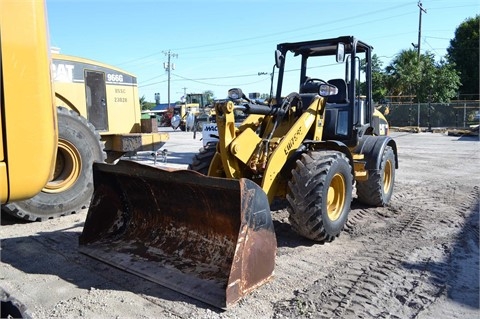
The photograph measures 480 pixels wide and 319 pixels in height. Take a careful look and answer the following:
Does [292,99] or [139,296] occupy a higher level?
[292,99]

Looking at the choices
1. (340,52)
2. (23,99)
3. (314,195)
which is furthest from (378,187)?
(23,99)

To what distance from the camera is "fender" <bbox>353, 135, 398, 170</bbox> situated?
650 cm

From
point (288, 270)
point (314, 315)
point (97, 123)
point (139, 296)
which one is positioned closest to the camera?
point (314, 315)

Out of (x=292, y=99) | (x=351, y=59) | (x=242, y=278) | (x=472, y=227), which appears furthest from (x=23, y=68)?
(x=472, y=227)

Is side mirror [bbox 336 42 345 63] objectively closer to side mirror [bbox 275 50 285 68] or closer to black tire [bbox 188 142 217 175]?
side mirror [bbox 275 50 285 68]

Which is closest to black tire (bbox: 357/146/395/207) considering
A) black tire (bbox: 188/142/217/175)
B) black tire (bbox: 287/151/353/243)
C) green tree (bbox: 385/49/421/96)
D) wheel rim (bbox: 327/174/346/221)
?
wheel rim (bbox: 327/174/346/221)

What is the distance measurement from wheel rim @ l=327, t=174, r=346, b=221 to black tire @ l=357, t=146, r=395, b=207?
134cm

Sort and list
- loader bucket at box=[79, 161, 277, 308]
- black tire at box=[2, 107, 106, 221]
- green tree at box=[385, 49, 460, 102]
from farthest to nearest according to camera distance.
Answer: green tree at box=[385, 49, 460, 102] < black tire at box=[2, 107, 106, 221] < loader bucket at box=[79, 161, 277, 308]

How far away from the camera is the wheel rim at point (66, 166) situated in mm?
6363

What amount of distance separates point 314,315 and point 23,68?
8.88 feet

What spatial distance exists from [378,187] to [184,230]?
342cm

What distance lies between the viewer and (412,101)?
32.6m

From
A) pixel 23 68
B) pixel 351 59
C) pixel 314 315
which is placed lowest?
pixel 314 315

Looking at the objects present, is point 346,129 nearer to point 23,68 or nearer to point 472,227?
point 472,227
